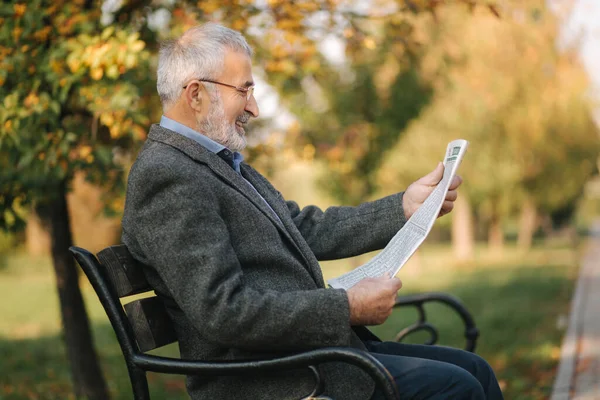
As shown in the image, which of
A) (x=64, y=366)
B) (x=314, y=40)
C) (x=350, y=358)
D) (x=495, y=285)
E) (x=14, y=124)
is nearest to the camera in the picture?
(x=350, y=358)

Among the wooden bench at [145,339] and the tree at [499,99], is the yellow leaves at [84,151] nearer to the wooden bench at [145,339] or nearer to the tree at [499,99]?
the wooden bench at [145,339]

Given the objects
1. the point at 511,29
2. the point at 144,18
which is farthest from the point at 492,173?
the point at 144,18

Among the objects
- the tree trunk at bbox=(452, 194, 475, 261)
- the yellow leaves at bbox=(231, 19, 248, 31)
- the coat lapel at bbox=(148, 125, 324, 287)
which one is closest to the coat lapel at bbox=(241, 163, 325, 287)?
the coat lapel at bbox=(148, 125, 324, 287)

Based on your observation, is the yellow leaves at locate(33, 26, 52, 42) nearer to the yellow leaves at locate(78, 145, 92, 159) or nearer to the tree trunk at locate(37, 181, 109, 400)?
the yellow leaves at locate(78, 145, 92, 159)

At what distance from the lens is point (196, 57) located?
204cm

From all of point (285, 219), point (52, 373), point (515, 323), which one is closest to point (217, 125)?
point (285, 219)

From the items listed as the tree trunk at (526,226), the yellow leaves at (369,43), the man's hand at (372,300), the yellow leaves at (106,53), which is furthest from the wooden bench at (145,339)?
the tree trunk at (526,226)

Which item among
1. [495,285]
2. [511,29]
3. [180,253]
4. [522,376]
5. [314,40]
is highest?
[511,29]

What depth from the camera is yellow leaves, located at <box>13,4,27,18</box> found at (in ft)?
10.2

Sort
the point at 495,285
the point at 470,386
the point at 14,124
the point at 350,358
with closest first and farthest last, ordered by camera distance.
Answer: the point at 350,358 → the point at 470,386 → the point at 14,124 → the point at 495,285

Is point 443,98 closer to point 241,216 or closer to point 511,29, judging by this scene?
point 511,29

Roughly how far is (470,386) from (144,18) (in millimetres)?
2874

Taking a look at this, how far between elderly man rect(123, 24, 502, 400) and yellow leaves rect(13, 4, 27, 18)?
52.1 inches

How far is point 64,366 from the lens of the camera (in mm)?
6602
